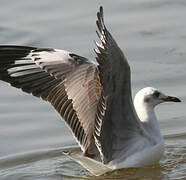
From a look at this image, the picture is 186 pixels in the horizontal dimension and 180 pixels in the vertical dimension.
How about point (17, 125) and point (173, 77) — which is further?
point (173, 77)

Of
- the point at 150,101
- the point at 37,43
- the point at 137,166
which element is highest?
the point at 37,43

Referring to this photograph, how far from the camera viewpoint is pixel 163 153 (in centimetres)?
972

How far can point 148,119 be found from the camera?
9.93 meters

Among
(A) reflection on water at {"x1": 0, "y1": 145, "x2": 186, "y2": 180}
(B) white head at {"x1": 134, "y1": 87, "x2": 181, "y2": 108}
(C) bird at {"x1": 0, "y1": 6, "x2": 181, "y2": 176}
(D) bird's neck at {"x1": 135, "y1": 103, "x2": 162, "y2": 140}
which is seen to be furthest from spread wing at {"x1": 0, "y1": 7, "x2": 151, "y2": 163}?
(B) white head at {"x1": 134, "y1": 87, "x2": 181, "y2": 108}

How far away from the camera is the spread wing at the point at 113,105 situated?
8.23 meters

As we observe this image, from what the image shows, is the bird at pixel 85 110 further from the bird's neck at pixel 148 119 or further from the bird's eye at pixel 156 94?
the bird's eye at pixel 156 94

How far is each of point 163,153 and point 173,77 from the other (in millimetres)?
2565

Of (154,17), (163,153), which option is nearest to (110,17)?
(154,17)

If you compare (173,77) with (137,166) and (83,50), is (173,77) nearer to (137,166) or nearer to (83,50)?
(83,50)

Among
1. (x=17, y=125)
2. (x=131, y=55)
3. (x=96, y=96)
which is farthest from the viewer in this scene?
(x=131, y=55)

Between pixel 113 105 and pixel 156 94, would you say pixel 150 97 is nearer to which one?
pixel 156 94

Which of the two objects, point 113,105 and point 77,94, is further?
point 77,94

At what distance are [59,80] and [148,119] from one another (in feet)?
4.14

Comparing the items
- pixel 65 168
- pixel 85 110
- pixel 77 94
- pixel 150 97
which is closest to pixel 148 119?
pixel 150 97
